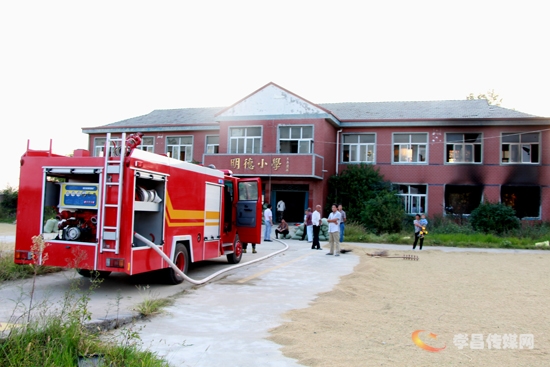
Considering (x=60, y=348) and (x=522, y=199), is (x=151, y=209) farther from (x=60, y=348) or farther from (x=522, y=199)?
(x=522, y=199)

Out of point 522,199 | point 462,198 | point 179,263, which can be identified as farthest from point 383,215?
point 179,263

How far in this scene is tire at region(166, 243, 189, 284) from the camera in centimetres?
1012

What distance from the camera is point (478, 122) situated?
2892 centimetres

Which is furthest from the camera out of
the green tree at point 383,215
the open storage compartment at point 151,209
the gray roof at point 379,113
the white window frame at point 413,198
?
the white window frame at point 413,198

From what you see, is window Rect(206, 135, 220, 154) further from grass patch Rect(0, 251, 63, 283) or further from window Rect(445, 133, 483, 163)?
grass patch Rect(0, 251, 63, 283)

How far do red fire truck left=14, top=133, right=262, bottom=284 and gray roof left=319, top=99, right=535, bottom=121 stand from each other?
73.4 feet

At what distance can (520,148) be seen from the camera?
95.0ft

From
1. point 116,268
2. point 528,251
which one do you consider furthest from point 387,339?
point 528,251

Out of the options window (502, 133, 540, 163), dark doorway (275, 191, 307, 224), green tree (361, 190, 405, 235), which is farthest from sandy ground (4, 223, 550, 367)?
dark doorway (275, 191, 307, 224)

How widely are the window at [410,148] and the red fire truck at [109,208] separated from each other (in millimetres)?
21948

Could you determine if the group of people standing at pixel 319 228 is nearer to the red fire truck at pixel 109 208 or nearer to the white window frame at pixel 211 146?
the red fire truck at pixel 109 208

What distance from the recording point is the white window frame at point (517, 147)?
94.6 ft

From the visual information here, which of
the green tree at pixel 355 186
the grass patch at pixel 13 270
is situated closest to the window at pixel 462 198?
the green tree at pixel 355 186

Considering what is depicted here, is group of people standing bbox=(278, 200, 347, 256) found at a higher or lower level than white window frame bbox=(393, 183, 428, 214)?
lower
